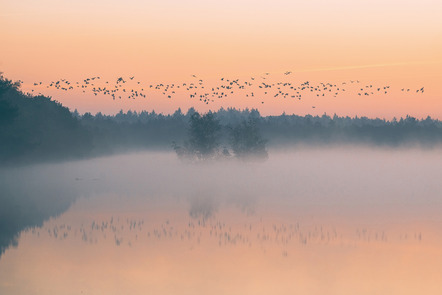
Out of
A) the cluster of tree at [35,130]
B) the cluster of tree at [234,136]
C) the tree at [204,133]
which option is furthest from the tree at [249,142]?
the cluster of tree at [35,130]

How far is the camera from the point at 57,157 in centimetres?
12744

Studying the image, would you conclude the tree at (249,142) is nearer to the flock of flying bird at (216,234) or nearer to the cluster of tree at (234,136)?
the cluster of tree at (234,136)

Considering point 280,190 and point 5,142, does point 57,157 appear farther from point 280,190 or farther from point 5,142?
point 280,190

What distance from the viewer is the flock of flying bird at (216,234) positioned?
3694 cm

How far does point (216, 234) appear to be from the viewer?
130ft

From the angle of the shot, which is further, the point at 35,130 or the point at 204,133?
the point at 35,130

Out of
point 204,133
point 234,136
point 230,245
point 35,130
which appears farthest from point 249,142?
point 230,245

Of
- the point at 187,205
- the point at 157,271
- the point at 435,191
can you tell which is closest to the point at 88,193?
the point at 187,205

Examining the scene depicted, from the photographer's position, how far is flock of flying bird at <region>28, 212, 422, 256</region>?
36.9 metres

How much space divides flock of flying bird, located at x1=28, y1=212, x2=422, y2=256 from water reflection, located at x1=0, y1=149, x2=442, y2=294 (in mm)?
56

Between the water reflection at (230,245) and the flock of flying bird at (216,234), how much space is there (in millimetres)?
56

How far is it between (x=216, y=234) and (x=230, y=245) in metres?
4.03

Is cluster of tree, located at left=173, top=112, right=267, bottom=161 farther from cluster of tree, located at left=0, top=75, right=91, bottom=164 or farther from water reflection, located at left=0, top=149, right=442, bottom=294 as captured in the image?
water reflection, located at left=0, top=149, right=442, bottom=294

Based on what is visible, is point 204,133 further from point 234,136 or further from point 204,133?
point 234,136
